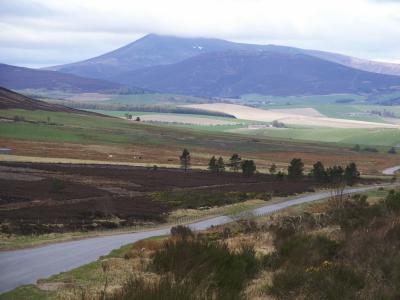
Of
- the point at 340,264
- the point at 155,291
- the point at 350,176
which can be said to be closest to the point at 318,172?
the point at 350,176

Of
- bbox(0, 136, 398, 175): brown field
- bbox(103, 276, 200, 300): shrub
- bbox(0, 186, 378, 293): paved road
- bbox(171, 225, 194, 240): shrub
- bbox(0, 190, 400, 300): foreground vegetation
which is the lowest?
bbox(0, 136, 398, 175): brown field

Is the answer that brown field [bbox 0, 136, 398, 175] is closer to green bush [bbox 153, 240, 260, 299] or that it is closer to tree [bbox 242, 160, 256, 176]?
tree [bbox 242, 160, 256, 176]

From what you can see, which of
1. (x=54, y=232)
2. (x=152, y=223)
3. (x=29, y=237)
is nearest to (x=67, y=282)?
(x=29, y=237)

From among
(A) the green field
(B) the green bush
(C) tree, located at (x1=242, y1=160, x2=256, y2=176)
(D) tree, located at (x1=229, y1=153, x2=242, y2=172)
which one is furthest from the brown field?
(B) the green bush

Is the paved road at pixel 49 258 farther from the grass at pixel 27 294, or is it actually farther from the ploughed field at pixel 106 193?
the ploughed field at pixel 106 193

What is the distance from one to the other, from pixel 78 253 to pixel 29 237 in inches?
289

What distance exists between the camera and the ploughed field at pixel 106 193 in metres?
48.1

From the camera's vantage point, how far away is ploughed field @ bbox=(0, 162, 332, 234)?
48.1 metres

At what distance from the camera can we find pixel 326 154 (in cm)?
17525

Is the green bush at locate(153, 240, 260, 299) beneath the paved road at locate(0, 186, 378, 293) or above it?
above

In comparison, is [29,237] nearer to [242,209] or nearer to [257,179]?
[242,209]

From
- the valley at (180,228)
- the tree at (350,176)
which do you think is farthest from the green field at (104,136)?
the tree at (350,176)

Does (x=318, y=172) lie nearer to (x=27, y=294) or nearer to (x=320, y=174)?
(x=320, y=174)

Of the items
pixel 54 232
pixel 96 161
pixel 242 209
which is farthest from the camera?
pixel 96 161
